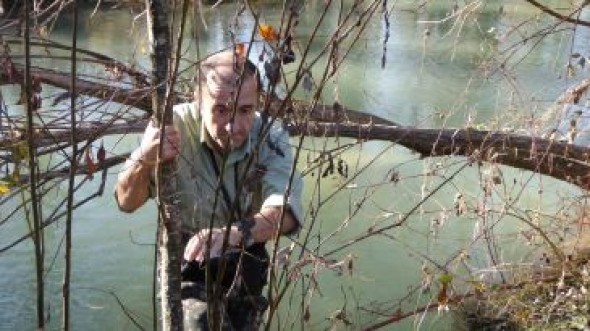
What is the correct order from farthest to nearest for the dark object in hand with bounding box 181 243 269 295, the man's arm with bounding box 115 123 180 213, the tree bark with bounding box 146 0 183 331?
the dark object in hand with bounding box 181 243 269 295, the man's arm with bounding box 115 123 180 213, the tree bark with bounding box 146 0 183 331

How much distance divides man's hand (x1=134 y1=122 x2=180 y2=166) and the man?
0.37 feet

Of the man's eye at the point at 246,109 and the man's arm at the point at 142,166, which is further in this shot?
the man's eye at the point at 246,109

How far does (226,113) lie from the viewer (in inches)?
68.8

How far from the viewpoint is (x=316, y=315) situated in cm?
382

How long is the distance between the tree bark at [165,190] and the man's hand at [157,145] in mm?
19

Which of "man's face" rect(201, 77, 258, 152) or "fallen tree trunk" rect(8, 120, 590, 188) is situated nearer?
"man's face" rect(201, 77, 258, 152)

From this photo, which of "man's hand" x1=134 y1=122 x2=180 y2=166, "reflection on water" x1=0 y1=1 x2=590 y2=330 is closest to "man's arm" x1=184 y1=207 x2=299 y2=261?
"man's hand" x1=134 y1=122 x2=180 y2=166

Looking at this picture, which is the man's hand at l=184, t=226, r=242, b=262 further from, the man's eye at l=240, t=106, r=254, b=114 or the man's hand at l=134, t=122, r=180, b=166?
the man's eye at l=240, t=106, r=254, b=114

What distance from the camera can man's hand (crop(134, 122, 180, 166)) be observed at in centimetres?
130

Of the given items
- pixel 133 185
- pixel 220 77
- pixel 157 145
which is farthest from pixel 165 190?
pixel 220 77

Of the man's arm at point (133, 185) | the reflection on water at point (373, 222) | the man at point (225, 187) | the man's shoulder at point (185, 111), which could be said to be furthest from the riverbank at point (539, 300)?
the man's arm at point (133, 185)

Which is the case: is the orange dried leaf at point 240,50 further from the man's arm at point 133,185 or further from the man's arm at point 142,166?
the man's arm at point 133,185

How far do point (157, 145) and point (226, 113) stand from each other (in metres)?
0.42

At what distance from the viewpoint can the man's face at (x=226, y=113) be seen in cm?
169
